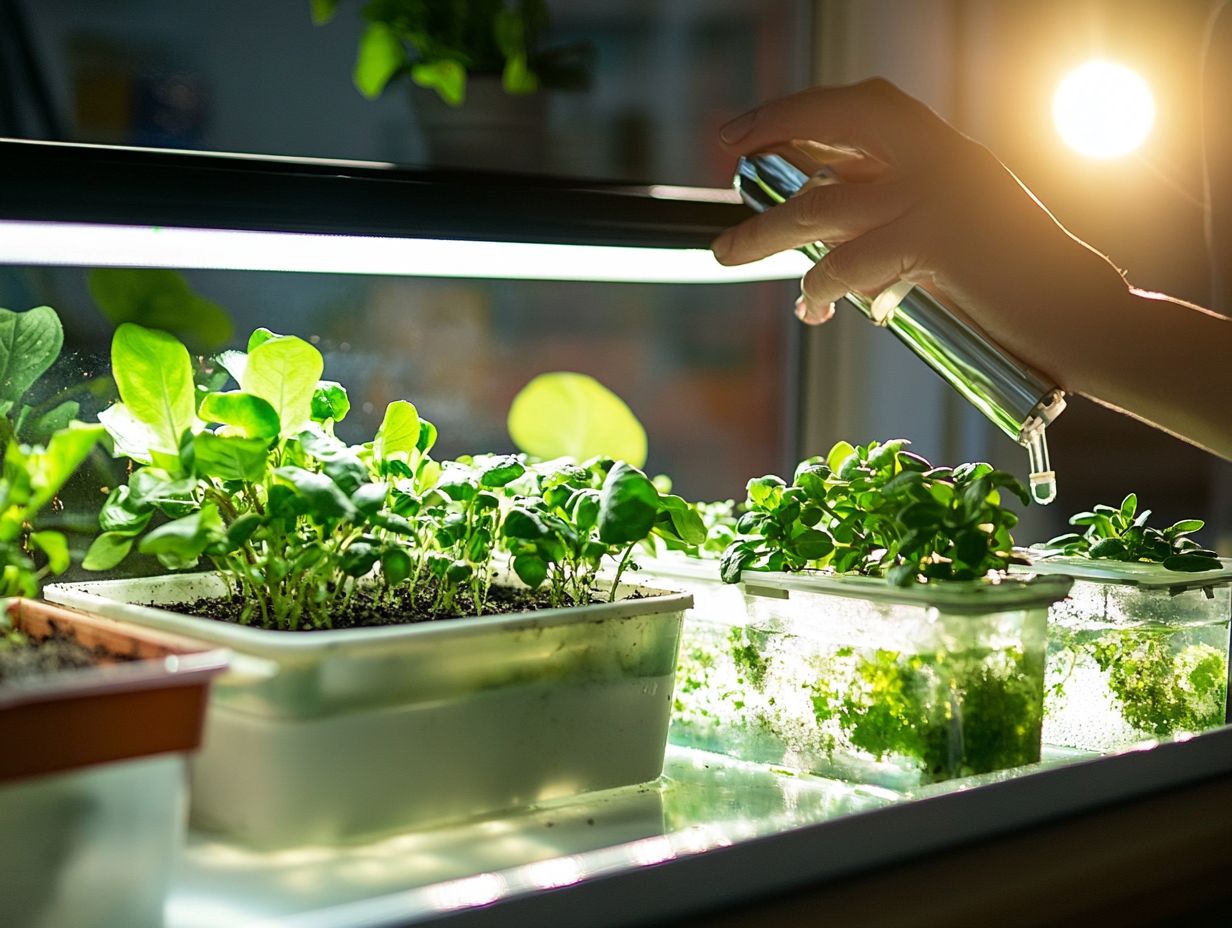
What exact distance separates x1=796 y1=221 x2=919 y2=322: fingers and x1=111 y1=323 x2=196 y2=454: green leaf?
47cm

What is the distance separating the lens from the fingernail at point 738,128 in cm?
89

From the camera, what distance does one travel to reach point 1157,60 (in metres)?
1.52

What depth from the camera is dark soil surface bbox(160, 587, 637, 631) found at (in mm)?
693

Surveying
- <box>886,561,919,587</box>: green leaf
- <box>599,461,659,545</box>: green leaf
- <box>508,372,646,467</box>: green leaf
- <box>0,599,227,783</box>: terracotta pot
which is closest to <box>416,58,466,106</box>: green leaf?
<box>508,372,646,467</box>: green leaf

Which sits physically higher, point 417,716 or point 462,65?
point 462,65

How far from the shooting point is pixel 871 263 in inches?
34.9

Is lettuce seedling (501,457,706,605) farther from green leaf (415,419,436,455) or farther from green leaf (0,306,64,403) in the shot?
green leaf (0,306,64,403)

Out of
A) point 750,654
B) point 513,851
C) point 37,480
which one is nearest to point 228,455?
point 37,480

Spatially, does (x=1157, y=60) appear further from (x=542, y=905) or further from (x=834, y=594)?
(x=542, y=905)

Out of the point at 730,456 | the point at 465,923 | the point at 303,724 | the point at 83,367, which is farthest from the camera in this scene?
the point at 730,456

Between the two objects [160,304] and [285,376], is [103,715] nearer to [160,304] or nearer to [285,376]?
[285,376]

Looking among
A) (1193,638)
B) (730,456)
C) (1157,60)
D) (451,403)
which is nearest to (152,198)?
(451,403)

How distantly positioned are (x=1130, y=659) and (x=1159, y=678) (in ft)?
0.09

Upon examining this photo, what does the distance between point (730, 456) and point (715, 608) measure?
87 centimetres
